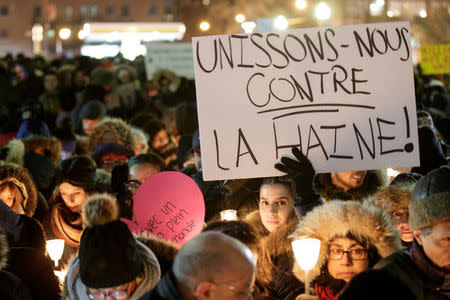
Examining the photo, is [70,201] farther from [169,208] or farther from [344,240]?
[344,240]

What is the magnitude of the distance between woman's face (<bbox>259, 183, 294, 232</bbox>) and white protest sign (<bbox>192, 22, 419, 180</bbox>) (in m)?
0.46

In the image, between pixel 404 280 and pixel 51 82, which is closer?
pixel 404 280

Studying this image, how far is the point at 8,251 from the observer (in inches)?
165

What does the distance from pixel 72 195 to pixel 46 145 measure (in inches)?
92.2

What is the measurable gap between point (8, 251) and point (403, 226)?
239 cm

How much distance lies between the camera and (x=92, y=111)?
11.5 metres

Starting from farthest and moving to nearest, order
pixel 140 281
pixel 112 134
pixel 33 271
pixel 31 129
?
pixel 31 129, pixel 112 134, pixel 33 271, pixel 140 281

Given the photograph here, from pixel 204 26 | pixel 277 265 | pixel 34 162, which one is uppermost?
pixel 204 26

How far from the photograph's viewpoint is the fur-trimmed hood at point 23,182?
5.45 meters

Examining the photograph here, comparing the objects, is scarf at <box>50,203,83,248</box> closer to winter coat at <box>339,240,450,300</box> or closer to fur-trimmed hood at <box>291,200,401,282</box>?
fur-trimmed hood at <box>291,200,401,282</box>

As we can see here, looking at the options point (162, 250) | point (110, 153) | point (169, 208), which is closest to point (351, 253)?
point (162, 250)

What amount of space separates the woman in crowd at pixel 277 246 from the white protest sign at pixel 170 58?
10.3m

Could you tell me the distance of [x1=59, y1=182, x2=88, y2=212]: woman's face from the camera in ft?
18.3

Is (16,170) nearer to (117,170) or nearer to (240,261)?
(117,170)
